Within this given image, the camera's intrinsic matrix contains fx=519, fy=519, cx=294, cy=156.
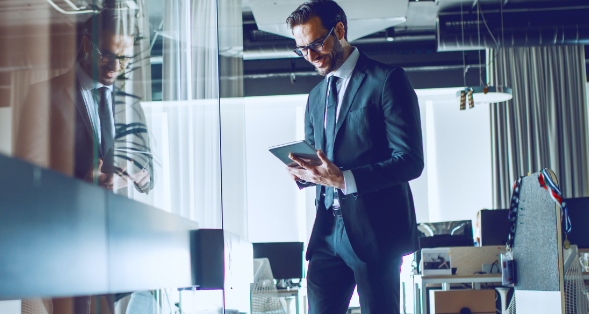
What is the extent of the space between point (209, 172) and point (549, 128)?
21.1ft

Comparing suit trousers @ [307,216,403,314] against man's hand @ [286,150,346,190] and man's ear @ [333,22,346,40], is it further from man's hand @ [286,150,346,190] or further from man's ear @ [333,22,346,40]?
man's ear @ [333,22,346,40]

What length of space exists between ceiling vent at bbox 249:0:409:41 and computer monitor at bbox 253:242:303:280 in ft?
7.05

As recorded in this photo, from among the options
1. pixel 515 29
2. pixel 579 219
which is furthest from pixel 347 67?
Result: pixel 515 29

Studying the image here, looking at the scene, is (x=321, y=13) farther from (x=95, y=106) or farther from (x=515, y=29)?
(x=515, y=29)

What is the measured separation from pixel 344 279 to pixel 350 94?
0.51 m

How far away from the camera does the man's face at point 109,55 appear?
0.45 metres

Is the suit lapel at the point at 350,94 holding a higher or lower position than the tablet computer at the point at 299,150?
higher

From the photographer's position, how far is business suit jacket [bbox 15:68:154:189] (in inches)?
17.2

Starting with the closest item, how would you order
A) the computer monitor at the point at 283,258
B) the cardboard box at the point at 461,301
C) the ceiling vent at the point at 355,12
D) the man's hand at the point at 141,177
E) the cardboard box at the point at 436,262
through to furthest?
the man's hand at the point at 141,177, the cardboard box at the point at 461,301, the cardboard box at the point at 436,262, the computer monitor at the point at 283,258, the ceiling vent at the point at 355,12

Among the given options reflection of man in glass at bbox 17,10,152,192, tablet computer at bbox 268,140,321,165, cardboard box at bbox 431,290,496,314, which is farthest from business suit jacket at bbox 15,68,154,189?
cardboard box at bbox 431,290,496,314

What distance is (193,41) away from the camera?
0.99 m

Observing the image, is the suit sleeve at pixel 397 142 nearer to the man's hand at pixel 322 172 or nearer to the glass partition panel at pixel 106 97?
the man's hand at pixel 322 172

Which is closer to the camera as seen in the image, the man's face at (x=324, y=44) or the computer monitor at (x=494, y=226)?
the man's face at (x=324, y=44)

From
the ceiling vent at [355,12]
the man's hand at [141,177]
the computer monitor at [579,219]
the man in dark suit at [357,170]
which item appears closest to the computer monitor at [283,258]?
the computer monitor at [579,219]
